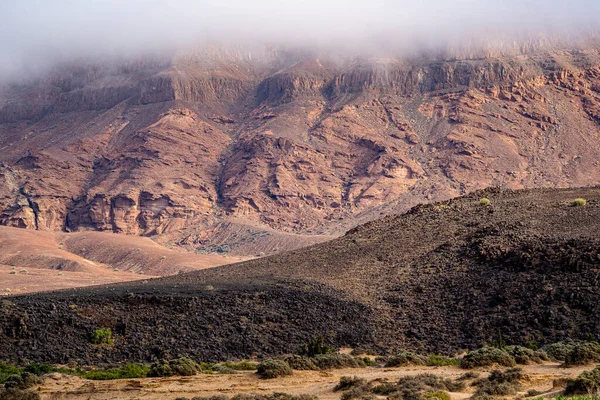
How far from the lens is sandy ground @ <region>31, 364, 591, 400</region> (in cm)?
2510

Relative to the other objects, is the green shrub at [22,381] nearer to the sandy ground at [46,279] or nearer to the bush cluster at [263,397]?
the bush cluster at [263,397]

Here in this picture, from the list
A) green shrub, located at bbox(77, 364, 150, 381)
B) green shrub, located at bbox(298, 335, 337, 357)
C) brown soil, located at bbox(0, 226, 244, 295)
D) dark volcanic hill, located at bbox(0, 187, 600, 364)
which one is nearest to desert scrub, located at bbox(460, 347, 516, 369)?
dark volcanic hill, located at bbox(0, 187, 600, 364)

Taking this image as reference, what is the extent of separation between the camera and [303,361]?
29.7 metres

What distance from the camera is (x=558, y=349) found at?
101 ft

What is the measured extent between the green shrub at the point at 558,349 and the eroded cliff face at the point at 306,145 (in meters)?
103

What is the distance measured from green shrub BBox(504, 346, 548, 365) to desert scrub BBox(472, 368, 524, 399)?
2817 millimetres

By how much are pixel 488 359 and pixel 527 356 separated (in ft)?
4.65

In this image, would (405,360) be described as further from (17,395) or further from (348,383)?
(17,395)

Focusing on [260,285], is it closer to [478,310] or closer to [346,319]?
[346,319]

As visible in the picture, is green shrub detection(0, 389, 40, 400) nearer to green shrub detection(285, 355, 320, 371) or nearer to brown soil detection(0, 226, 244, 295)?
green shrub detection(285, 355, 320, 371)

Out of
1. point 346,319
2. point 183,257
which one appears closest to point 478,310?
point 346,319

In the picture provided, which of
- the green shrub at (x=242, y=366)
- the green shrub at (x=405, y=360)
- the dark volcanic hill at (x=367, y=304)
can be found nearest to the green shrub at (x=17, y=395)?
the dark volcanic hill at (x=367, y=304)

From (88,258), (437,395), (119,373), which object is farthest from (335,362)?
(88,258)

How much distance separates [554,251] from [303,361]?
14.8 meters
